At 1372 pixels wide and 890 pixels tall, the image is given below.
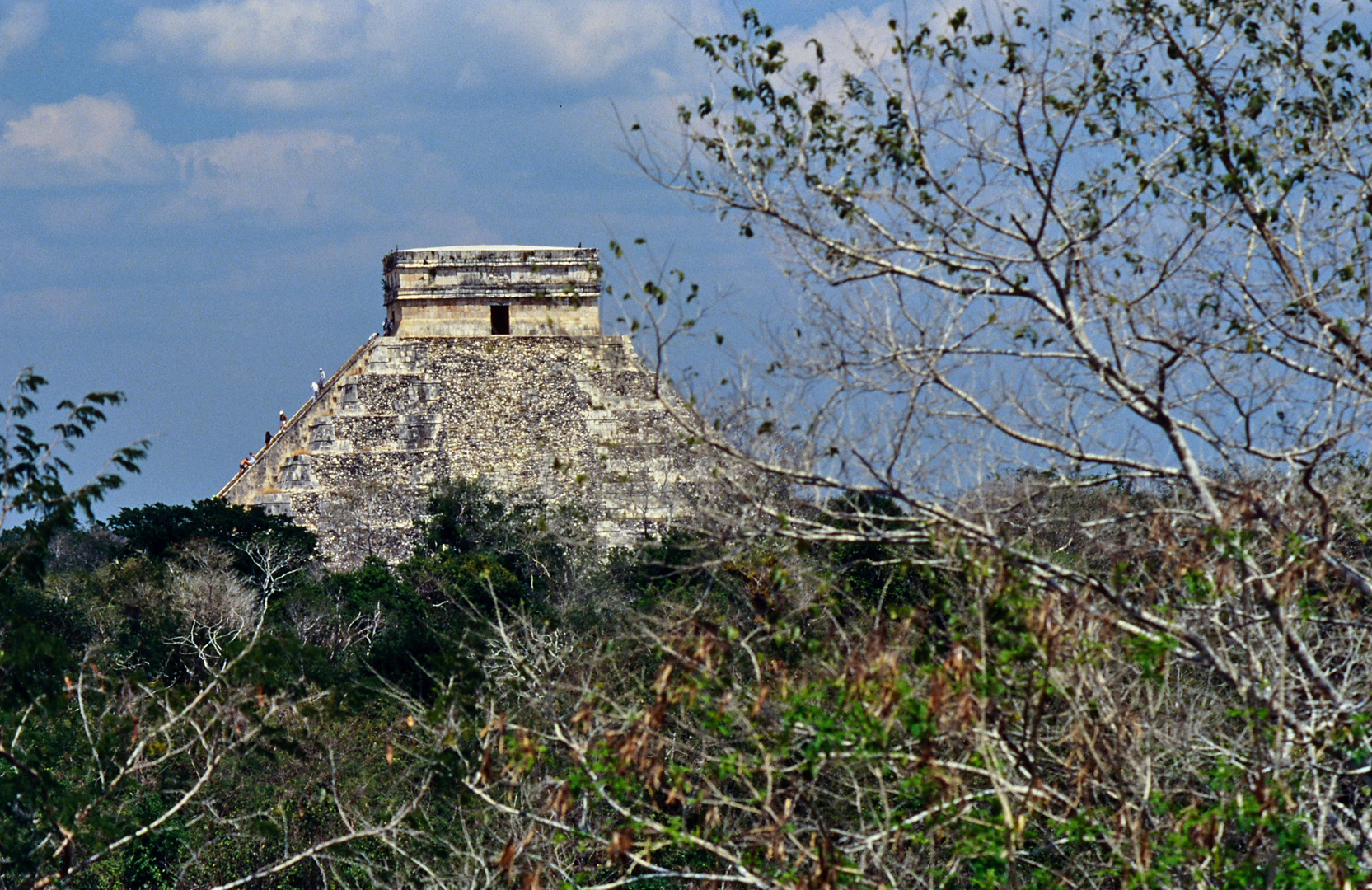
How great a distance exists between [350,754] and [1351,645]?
7568mm

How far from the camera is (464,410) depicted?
82.2ft

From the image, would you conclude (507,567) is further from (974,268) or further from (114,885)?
(974,268)

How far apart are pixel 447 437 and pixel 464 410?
16.8 inches

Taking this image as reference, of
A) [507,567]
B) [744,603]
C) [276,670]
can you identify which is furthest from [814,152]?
[507,567]

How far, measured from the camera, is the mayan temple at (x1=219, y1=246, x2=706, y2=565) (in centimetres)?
2383

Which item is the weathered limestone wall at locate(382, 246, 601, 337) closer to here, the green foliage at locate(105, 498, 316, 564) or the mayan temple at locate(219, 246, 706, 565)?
the mayan temple at locate(219, 246, 706, 565)

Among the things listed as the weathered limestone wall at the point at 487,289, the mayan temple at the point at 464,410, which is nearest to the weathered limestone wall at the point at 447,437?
the mayan temple at the point at 464,410

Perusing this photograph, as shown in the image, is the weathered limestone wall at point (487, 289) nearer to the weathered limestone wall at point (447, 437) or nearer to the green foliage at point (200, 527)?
the weathered limestone wall at point (447, 437)

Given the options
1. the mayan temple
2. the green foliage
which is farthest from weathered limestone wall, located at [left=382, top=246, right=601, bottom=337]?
the green foliage

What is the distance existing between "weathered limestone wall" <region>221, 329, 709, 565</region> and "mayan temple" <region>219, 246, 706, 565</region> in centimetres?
2

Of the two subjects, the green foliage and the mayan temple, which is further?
the mayan temple

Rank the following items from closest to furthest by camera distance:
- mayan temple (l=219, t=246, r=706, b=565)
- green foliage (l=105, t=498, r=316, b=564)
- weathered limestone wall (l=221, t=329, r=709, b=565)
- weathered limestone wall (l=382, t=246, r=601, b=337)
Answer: green foliage (l=105, t=498, r=316, b=564) < weathered limestone wall (l=221, t=329, r=709, b=565) < mayan temple (l=219, t=246, r=706, b=565) < weathered limestone wall (l=382, t=246, r=601, b=337)

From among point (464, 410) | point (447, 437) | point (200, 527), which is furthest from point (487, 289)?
point (200, 527)

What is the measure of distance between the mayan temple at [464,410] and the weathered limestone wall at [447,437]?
0.06 ft
